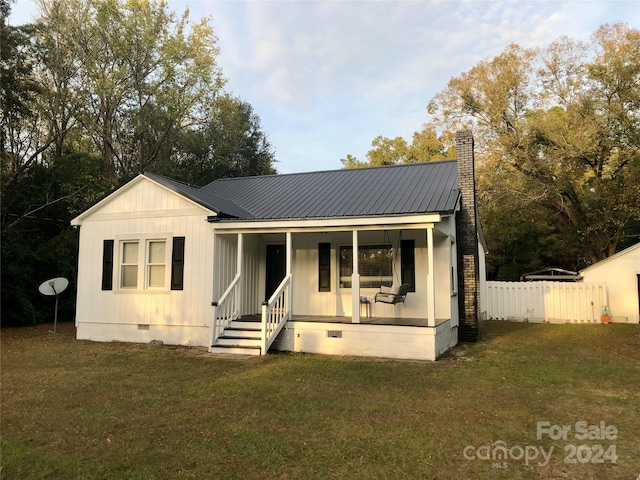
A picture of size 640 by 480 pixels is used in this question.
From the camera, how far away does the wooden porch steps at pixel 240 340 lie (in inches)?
376

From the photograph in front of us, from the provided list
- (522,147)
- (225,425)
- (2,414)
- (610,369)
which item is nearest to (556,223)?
(522,147)

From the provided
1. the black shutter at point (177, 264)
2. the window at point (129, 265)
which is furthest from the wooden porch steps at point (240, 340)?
the window at point (129, 265)

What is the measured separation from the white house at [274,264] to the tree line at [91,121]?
561 centimetres

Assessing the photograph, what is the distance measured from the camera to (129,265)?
11.6 m

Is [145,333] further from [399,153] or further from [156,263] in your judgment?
[399,153]

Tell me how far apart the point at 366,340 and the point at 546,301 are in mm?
10389

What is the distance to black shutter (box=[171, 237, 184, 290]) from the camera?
1092cm

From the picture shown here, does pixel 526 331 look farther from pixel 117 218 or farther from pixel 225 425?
pixel 117 218

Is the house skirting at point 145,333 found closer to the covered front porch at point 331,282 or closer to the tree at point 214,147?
the covered front porch at point 331,282

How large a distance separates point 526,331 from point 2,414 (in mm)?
13196

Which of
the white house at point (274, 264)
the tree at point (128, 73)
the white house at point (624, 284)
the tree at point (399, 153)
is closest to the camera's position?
the white house at point (274, 264)

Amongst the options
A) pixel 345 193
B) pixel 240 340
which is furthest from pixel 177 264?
pixel 345 193

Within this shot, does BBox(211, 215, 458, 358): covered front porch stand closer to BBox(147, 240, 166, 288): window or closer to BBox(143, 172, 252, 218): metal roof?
BBox(143, 172, 252, 218): metal roof

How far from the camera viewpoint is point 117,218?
1170 centimetres
